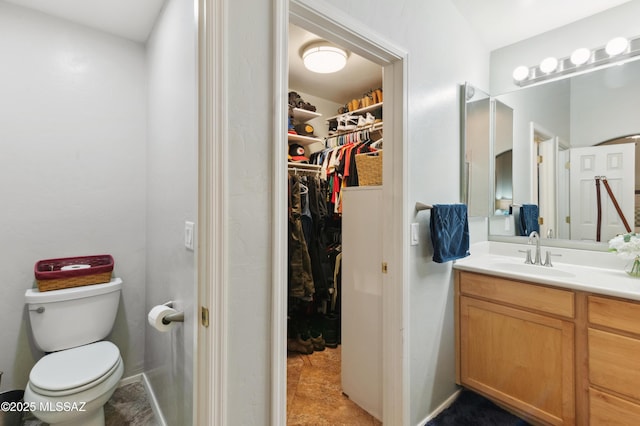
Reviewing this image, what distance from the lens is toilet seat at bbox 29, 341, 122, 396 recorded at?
1228 millimetres

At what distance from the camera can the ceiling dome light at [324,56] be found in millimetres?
2098

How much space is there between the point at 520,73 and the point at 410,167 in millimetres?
1364

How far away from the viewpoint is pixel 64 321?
5.11 ft

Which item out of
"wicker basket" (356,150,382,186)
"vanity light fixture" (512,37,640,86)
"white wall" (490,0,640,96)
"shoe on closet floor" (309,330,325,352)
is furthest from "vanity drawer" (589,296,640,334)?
"shoe on closet floor" (309,330,325,352)

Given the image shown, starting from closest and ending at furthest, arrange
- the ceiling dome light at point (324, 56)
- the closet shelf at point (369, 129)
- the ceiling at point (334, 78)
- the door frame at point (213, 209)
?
the door frame at point (213, 209)
the ceiling dome light at point (324, 56)
the ceiling at point (334, 78)
the closet shelf at point (369, 129)

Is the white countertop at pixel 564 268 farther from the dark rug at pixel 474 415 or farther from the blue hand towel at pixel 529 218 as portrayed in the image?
the dark rug at pixel 474 415

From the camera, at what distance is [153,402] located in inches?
65.2

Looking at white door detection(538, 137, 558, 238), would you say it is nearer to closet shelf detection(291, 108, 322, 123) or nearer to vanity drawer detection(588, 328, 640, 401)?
vanity drawer detection(588, 328, 640, 401)

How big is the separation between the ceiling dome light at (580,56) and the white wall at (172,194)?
2.26m

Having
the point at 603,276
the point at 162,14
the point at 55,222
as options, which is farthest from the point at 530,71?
the point at 55,222

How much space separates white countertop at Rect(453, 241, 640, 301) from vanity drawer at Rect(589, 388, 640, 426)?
0.47m

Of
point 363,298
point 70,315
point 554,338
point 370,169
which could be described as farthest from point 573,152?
point 70,315

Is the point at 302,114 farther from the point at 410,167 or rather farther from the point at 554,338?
the point at 554,338

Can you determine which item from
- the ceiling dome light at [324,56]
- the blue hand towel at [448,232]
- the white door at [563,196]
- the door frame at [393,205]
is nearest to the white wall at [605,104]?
the white door at [563,196]
